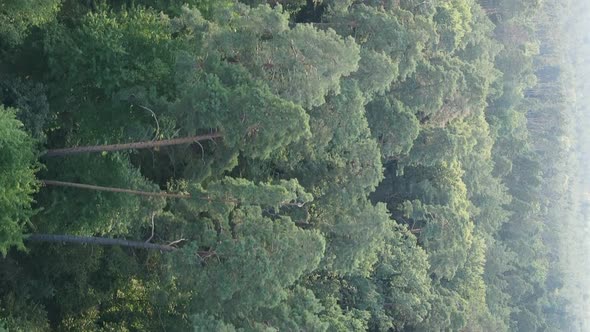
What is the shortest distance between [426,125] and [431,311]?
31.9 ft

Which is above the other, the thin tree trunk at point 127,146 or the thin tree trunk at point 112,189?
the thin tree trunk at point 127,146

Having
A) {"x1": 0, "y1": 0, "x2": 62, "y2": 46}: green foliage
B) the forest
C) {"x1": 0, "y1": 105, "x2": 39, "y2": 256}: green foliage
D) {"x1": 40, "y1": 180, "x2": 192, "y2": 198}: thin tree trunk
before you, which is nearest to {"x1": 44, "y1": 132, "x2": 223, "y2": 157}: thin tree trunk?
the forest

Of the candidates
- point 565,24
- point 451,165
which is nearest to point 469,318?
point 451,165

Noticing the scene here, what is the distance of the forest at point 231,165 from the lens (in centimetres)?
2211

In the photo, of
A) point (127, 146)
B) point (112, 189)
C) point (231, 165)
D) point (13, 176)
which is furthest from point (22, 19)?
point (231, 165)

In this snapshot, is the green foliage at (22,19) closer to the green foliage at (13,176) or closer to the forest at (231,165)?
the forest at (231,165)

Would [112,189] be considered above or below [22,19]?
below

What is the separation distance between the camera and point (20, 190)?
20.8m

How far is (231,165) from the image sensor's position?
80.8 feet

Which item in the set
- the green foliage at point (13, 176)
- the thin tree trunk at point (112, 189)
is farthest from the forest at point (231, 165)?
the thin tree trunk at point (112, 189)

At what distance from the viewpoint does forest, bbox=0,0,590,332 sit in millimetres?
22109

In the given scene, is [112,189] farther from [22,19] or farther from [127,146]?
[22,19]

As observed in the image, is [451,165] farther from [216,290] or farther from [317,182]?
[216,290]

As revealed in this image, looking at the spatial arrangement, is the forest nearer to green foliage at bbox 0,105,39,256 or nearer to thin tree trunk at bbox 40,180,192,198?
green foliage at bbox 0,105,39,256
